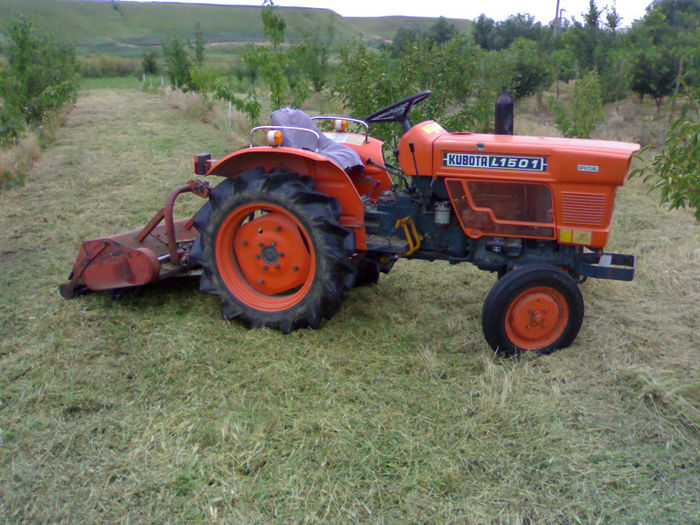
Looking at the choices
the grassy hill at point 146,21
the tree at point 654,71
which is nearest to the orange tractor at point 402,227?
the tree at point 654,71

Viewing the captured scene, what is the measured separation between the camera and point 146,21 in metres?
75.9

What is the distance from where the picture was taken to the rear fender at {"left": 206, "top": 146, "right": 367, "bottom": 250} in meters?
3.88

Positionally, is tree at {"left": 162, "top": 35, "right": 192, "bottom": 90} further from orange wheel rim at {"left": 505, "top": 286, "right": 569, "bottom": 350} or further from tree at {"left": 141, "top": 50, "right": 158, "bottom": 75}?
orange wheel rim at {"left": 505, "top": 286, "right": 569, "bottom": 350}

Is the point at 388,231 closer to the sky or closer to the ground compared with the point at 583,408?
closer to the sky

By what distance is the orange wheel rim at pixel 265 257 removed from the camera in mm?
3945

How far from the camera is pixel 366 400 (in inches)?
124

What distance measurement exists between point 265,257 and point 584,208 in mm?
1947

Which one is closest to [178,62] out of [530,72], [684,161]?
[530,72]

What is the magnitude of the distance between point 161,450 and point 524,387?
1815mm

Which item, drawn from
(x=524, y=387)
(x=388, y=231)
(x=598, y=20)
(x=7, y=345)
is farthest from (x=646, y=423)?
(x=598, y=20)

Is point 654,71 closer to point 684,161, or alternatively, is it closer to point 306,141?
point 306,141

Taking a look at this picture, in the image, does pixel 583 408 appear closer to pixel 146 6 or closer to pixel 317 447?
pixel 317 447

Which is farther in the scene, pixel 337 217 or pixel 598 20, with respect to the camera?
pixel 598 20

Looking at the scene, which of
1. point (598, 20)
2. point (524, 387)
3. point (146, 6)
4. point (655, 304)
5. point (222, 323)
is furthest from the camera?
point (146, 6)
